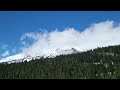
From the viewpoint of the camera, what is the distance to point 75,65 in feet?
428

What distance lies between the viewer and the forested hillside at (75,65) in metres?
104

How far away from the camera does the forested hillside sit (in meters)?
104
